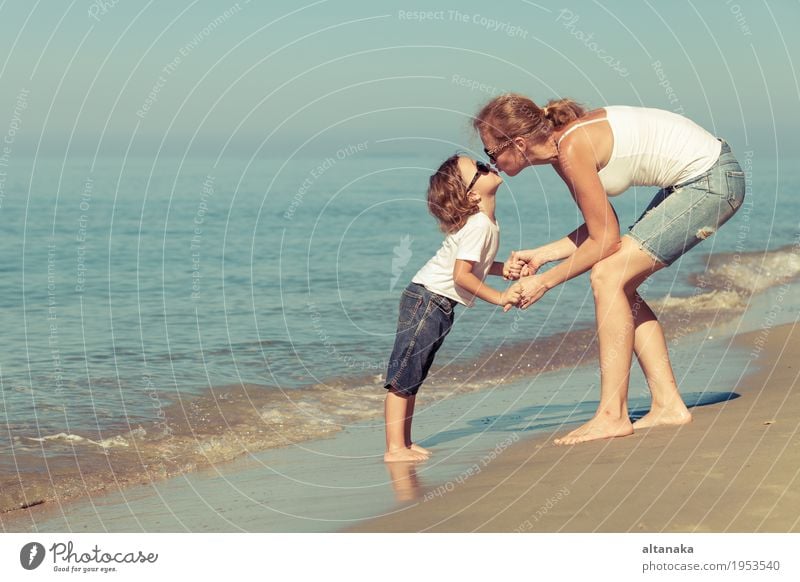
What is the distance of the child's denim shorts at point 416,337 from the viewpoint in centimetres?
622

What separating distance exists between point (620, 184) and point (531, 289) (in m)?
0.76

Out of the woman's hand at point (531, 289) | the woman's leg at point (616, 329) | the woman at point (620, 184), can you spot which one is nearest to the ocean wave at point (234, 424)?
the woman's hand at point (531, 289)

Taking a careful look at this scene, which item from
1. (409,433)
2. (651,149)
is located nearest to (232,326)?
(409,433)

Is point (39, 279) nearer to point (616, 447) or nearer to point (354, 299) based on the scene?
point (354, 299)

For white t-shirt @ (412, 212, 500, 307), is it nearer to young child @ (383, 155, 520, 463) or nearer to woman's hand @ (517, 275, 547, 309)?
young child @ (383, 155, 520, 463)

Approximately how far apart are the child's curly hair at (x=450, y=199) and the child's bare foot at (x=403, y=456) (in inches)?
51.4

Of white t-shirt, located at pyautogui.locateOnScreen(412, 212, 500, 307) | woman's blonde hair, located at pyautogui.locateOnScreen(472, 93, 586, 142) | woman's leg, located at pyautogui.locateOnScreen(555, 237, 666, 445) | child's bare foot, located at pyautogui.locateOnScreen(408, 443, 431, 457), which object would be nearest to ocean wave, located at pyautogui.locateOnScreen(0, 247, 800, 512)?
child's bare foot, located at pyautogui.locateOnScreen(408, 443, 431, 457)

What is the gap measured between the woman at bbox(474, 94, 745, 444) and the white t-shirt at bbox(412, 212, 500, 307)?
435 mm

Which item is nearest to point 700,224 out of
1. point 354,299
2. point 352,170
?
point 354,299

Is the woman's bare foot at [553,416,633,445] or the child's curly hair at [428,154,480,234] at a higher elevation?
the child's curly hair at [428,154,480,234]

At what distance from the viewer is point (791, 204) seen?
28109 mm

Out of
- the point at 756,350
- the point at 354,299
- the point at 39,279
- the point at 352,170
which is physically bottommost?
the point at 756,350

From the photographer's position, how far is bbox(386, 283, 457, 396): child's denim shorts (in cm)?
622

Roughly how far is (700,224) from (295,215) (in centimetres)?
1813
